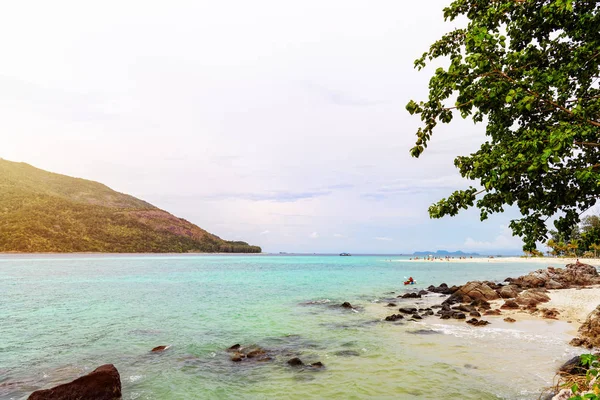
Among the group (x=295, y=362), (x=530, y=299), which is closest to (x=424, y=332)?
(x=295, y=362)

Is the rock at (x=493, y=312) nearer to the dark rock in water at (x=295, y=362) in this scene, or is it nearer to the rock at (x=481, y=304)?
the rock at (x=481, y=304)

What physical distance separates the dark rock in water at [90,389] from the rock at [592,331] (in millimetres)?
20942

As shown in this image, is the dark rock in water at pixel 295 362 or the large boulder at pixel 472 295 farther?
the large boulder at pixel 472 295

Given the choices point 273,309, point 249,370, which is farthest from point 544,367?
point 273,309

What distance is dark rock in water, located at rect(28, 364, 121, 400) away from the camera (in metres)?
9.62

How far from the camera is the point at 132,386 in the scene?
11625mm

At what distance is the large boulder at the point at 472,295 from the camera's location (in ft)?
100

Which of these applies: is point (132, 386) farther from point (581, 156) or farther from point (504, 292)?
point (504, 292)

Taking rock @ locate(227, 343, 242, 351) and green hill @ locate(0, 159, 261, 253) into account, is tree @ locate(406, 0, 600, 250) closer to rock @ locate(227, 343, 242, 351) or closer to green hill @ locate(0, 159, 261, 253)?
rock @ locate(227, 343, 242, 351)

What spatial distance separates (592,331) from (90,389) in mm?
22700

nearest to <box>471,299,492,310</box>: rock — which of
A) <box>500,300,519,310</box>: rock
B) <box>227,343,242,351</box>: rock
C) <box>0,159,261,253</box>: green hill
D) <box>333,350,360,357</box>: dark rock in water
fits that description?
<box>500,300,519,310</box>: rock

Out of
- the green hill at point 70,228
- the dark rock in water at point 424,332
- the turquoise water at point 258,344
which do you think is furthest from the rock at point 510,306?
the green hill at point 70,228

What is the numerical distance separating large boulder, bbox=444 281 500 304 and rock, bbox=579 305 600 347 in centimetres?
1236

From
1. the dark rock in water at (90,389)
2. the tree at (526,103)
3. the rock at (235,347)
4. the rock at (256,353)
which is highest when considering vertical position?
the tree at (526,103)
